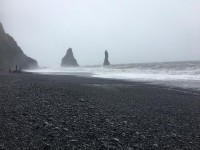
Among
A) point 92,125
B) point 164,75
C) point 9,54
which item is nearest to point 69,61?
point 9,54

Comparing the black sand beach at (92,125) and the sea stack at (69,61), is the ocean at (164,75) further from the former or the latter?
the sea stack at (69,61)

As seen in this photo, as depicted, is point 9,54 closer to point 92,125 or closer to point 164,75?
point 164,75

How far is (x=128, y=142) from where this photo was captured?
7.37 meters

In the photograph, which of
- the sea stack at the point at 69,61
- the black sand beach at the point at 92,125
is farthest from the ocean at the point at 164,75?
the sea stack at the point at 69,61

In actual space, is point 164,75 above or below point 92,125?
above

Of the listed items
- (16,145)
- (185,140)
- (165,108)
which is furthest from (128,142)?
(165,108)

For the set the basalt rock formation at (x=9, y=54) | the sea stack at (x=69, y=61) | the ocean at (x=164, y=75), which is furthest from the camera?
the sea stack at (x=69, y=61)

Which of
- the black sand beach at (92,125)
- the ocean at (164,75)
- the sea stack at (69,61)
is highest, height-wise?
the sea stack at (69,61)

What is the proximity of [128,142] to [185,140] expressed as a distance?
2.09 m

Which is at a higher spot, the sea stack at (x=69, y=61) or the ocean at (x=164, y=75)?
the sea stack at (x=69, y=61)

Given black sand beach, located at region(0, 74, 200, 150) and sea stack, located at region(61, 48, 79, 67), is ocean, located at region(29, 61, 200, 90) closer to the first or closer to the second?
black sand beach, located at region(0, 74, 200, 150)

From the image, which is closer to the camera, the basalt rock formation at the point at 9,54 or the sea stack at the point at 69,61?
the basalt rock formation at the point at 9,54

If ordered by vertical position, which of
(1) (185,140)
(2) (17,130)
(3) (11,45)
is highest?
(3) (11,45)

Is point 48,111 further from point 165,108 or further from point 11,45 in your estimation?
point 11,45
